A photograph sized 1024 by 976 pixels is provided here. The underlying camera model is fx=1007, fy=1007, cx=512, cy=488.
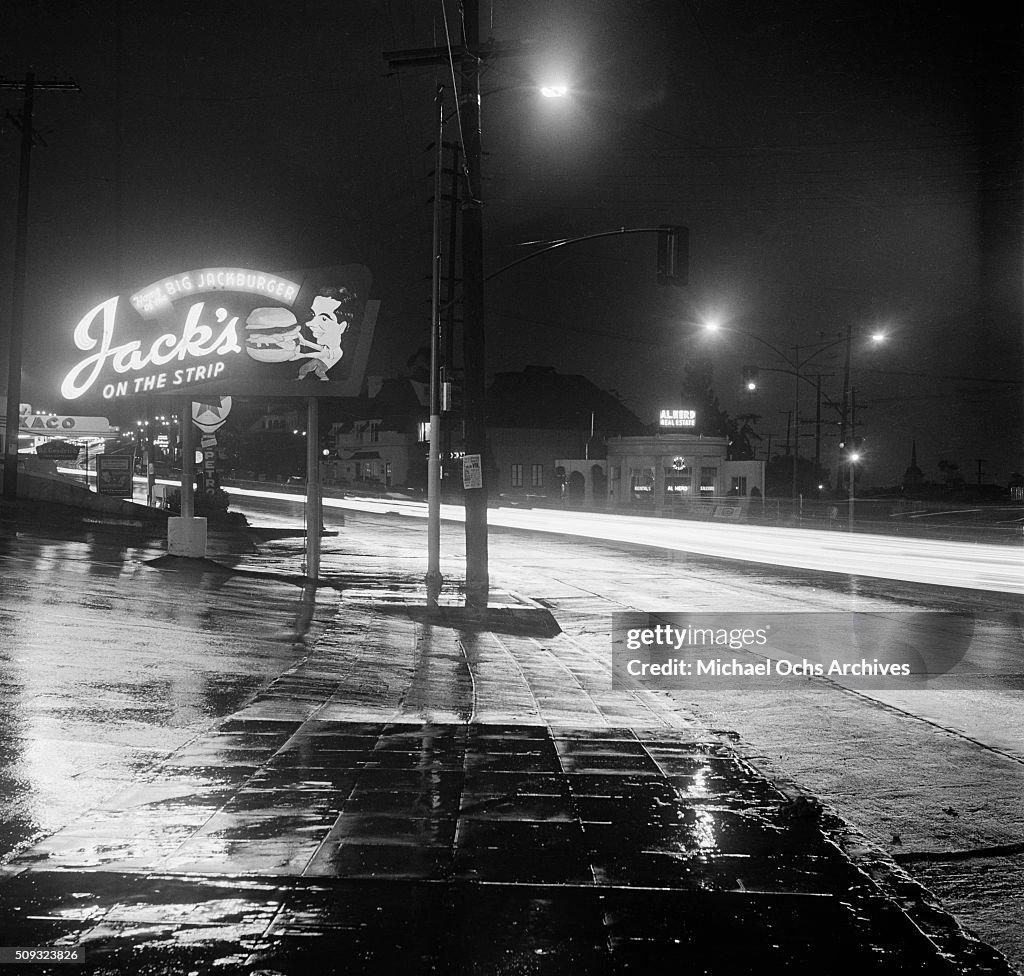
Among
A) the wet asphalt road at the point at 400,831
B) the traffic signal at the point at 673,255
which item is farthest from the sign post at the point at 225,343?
the wet asphalt road at the point at 400,831

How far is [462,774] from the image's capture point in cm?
651

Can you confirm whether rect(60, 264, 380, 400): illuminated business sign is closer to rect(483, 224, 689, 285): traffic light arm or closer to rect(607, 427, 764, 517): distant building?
rect(483, 224, 689, 285): traffic light arm

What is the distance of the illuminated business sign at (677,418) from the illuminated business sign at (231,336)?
68.1m

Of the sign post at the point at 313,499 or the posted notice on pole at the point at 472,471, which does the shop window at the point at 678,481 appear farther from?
the posted notice on pole at the point at 472,471

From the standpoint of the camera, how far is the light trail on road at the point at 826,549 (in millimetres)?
21584

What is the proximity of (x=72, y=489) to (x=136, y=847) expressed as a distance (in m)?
27.8

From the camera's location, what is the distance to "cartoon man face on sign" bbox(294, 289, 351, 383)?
19.4 meters

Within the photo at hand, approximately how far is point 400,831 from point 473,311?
12137 millimetres

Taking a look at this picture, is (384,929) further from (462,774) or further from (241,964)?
(462,774)

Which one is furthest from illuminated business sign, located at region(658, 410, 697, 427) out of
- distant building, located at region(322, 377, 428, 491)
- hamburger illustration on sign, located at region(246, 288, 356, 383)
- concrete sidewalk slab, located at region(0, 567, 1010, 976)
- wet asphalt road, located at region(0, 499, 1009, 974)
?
concrete sidewalk slab, located at region(0, 567, 1010, 976)

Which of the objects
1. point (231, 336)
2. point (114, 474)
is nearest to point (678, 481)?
point (114, 474)

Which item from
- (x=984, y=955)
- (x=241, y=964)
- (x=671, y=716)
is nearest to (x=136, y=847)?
(x=241, y=964)

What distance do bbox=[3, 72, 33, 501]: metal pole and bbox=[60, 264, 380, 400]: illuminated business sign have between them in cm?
932

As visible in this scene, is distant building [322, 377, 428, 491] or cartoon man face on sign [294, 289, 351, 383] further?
distant building [322, 377, 428, 491]
